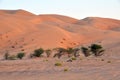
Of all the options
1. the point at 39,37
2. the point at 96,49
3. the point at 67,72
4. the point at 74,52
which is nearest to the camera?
the point at 67,72

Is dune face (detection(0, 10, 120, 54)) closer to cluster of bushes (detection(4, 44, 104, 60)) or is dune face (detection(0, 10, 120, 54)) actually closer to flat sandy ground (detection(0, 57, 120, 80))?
cluster of bushes (detection(4, 44, 104, 60))

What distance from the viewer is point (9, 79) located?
26516 mm

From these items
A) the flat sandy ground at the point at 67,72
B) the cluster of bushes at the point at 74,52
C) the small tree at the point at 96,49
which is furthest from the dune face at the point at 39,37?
the flat sandy ground at the point at 67,72

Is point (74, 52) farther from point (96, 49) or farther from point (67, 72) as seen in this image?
point (67, 72)

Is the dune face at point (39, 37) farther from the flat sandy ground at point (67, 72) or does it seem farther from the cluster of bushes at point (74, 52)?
the flat sandy ground at point (67, 72)

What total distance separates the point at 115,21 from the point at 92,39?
271 ft

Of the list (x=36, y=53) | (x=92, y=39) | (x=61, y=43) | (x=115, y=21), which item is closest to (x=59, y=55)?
(x=36, y=53)

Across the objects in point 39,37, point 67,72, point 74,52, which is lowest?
point 67,72

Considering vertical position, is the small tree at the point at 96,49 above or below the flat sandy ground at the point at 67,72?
above

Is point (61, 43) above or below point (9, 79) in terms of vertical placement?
above

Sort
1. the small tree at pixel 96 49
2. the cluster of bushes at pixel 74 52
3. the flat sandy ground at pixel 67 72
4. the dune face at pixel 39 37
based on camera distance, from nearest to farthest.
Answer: the flat sandy ground at pixel 67 72, the small tree at pixel 96 49, the cluster of bushes at pixel 74 52, the dune face at pixel 39 37

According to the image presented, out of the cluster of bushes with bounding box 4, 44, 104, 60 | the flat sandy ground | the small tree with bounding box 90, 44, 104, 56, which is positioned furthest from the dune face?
the flat sandy ground

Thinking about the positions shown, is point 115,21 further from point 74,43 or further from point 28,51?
point 28,51

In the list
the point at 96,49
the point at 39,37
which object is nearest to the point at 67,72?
the point at 96,49
